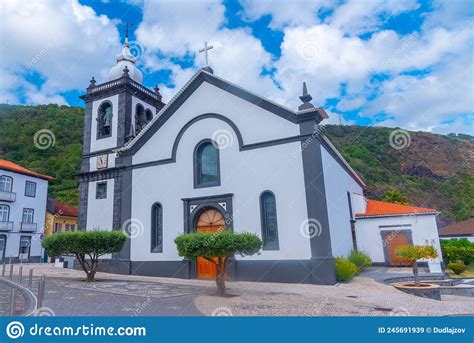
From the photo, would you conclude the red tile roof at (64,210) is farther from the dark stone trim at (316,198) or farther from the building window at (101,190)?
the dark stone trim at (316,198)

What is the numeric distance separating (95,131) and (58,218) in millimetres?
23663

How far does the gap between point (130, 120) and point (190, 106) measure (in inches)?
213

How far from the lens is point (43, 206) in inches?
1455

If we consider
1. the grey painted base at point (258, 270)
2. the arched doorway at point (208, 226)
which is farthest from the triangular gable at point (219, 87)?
the grey painted base at point (258, 270)

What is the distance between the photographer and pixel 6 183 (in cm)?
3306

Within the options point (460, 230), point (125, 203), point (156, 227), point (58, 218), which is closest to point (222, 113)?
point (156, 227)

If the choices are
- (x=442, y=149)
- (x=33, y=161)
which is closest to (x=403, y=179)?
(x=442, y=149)

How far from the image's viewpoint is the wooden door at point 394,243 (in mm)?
20797

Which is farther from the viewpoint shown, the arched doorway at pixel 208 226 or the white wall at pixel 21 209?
the white wall at pixel 21 209

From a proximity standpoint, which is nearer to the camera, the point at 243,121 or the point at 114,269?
the point at 243,121

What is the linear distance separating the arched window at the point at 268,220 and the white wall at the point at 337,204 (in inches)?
101

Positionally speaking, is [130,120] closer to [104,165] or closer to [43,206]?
[104,165]

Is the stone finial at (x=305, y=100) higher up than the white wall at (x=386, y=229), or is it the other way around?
the stone finial at (x=305, y=100)

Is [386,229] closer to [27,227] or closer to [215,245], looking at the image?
[215,245]
